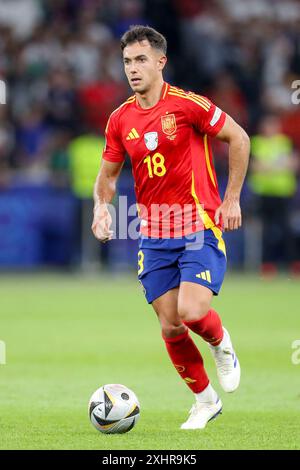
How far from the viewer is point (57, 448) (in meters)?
6.80

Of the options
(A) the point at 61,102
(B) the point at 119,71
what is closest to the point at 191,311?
(A) the point at 61,102

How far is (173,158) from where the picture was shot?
25.7 ft

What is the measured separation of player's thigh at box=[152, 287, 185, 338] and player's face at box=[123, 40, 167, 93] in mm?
1323

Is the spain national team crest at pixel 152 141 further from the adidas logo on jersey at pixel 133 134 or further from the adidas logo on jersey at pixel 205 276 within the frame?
the adidas logo on jersey at pixel 205 276

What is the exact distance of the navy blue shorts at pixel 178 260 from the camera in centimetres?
773

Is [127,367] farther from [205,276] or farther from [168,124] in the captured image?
[168,124]

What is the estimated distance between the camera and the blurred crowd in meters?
20.4

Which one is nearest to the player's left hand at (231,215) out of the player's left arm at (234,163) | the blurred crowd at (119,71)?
the player's left arm at (234,163)

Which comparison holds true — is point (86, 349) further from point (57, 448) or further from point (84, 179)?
point (84, 179)

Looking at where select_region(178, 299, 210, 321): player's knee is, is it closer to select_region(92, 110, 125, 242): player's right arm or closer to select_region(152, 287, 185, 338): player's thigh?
select_region(152, 287, 185, 338): player's thigh

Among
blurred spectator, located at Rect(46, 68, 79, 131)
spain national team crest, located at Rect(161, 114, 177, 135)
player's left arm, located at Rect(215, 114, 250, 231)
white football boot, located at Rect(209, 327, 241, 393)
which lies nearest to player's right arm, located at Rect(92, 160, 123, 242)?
spain national team crest, located at Rect(161, 114, 177, 135)

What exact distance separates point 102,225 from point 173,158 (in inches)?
24.6

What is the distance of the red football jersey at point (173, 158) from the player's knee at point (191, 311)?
20.8 inches
